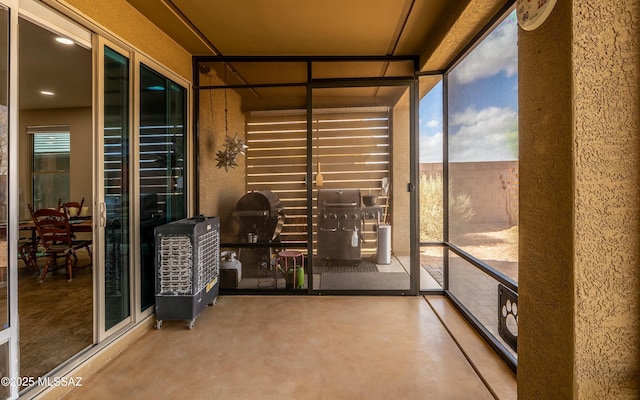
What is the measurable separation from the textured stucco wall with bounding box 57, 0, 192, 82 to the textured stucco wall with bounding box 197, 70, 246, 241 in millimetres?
417

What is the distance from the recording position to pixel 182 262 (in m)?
2.82

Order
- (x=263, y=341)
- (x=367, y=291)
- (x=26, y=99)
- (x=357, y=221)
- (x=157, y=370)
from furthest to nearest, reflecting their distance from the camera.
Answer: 1. (x=26, y=99)
2. (x=357, y=221)
3. (x=367, y=291)
4. (x=263, y=341)
5. (x=157, y=370)

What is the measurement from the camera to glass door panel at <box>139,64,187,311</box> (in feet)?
9.43

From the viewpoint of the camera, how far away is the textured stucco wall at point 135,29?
7.29ft

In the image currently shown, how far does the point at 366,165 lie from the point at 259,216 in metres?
1.33

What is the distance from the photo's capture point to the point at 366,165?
3686 millimetres

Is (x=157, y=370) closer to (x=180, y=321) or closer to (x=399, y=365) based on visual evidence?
(x=180, y=321)

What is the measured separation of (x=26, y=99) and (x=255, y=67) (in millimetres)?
4961

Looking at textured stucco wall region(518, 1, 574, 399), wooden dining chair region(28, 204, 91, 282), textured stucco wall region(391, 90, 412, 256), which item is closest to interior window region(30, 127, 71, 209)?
wooden dining chair region(28, 204, 91, 282)

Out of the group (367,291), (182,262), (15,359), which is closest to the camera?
(15,359)

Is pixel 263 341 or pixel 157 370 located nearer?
pixel 157 370

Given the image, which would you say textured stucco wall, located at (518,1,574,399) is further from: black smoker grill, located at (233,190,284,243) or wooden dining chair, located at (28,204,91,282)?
wooden dining chair, located at (28,204,91,282)

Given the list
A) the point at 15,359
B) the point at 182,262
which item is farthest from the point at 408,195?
the point at 15,359

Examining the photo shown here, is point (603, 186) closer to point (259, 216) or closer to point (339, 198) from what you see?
point (339, 198)
